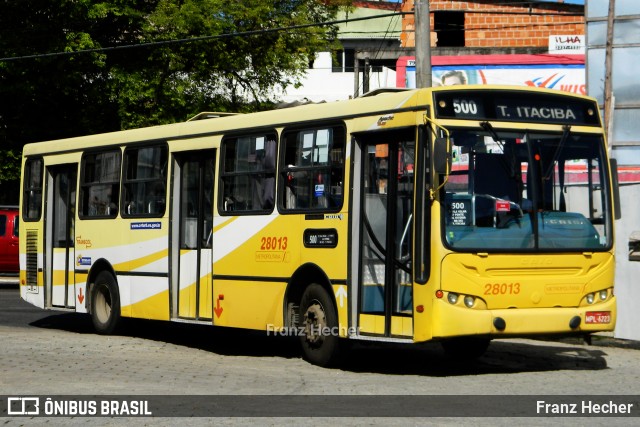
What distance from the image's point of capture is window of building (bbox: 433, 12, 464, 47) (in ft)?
168

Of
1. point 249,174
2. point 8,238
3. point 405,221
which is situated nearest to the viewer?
point 405,221

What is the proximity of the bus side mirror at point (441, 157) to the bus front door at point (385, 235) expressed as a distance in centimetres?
73

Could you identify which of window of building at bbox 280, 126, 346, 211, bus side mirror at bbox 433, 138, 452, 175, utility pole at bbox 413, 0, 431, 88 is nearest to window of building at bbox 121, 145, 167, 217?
window of building at bbox 280, 126, 346, 211

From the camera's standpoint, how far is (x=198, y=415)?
1023cm

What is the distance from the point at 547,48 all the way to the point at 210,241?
30.0 meters

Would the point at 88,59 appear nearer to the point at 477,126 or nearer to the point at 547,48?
the point at 547,48

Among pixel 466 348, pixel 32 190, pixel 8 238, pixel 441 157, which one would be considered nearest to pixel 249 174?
pixel 466 348

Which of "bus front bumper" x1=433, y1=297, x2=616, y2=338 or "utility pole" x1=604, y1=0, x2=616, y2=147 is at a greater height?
"utility pole" x1=604, y1=0, x2=616, y2=147

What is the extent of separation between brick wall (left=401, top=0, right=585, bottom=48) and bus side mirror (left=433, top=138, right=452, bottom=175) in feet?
124

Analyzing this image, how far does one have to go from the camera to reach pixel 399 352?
16.8 meters

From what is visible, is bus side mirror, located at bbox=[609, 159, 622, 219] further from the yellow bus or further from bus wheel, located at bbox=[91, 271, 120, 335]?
bus wheel, located at bbox=[91, 271, 120, 335]

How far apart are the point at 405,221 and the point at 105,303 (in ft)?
24.1

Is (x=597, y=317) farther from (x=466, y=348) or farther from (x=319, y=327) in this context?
(x=319, y=327)

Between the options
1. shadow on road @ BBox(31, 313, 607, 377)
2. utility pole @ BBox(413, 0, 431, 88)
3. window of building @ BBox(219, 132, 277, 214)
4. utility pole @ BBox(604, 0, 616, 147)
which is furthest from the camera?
utility pole @ BBox(604, 0, 616, 147)
